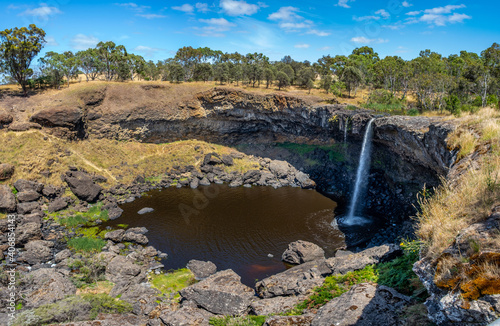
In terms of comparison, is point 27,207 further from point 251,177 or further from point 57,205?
point 251,177

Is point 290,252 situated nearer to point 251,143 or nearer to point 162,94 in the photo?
point 251,143

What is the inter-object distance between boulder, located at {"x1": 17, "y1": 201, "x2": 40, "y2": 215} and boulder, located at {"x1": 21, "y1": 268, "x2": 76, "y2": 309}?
47.2 feet

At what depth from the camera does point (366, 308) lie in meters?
9.01

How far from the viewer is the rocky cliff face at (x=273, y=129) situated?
32844 mm

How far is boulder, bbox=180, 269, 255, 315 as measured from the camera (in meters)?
14.4

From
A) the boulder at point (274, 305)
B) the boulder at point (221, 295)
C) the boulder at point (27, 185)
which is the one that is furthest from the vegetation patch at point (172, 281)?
the boulder at point (27, 185)

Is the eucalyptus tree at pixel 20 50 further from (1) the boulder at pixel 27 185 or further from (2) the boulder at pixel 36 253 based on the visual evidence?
(2) the boulder at pixel 36 253

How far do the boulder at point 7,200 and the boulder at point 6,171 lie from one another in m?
2.67

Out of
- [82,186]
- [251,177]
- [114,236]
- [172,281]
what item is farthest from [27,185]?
[251,177]

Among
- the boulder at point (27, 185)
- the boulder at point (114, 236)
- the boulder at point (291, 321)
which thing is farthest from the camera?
the boulder at point (27, 185)

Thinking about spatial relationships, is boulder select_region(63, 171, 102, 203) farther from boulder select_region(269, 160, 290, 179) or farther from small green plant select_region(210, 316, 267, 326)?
small green plant select_region(210, 316, 267, 326)

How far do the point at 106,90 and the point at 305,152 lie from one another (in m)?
33.9

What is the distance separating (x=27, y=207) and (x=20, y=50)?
89.0ft

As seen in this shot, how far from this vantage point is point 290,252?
23.1 meters
